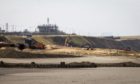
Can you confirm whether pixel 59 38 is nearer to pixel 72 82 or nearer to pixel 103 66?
pixel 103 66

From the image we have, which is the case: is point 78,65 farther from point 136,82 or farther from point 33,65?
point 136,82

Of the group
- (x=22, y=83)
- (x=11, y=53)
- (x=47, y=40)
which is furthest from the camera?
(x=47, y=40)

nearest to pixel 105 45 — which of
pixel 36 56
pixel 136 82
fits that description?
pixel 36 56

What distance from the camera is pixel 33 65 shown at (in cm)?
4728

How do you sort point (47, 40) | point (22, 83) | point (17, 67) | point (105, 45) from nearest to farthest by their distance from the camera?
point (22, 83) < point (17, 67) < point (47, 40) < point (105, 45)

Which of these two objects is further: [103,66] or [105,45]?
[105,45]

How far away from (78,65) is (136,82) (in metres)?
17.7

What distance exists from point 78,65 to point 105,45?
394ft

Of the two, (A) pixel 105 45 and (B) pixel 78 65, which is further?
(A) pixel 105 45

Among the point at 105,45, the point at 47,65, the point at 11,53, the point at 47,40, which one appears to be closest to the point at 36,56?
the point at 11,53

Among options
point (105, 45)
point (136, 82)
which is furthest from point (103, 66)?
point (105, 45)

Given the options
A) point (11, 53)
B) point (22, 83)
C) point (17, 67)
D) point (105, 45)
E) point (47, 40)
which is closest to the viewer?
point (22, 83)

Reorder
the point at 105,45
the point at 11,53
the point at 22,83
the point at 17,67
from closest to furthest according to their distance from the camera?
the point at 22,83, the point at 17,67, the point at 11,53, the point at 105,45

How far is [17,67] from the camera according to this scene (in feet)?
154
